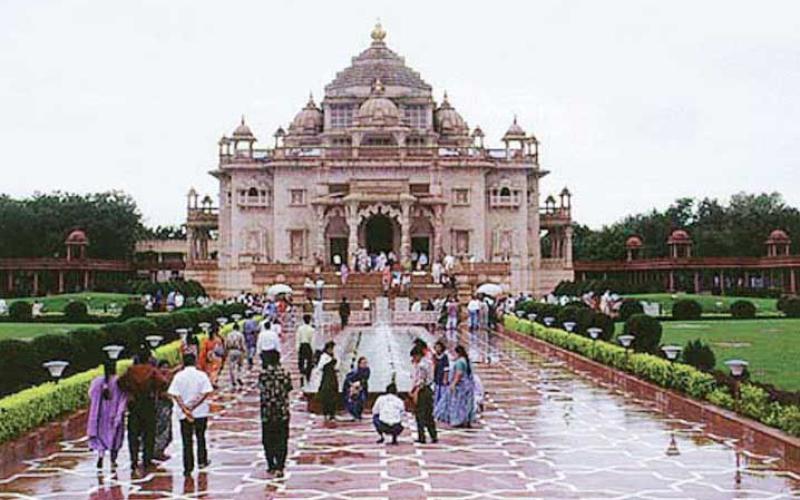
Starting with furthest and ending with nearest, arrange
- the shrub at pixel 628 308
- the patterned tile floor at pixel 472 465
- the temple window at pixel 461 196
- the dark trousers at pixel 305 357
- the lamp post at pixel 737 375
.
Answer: the temple window at pixel 461 196
the shrub at pixel 628 308
the dark trousers at pixel 305 357
the lamp post at pixel 737 375
the patterned tile floor at pixel 472 465

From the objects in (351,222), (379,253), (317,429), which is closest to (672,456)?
(317,429)

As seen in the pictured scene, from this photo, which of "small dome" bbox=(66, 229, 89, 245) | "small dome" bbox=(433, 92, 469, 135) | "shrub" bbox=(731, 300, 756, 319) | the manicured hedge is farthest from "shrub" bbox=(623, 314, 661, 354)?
"small dome" bbox=(433, 92, 469, 135)

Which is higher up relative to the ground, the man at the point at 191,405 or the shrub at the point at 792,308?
the shrub at the point at 792,308

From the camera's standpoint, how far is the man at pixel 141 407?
43.9ft

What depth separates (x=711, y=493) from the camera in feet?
38.7

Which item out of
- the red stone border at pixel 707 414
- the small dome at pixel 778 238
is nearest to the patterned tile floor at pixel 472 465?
the red stone border at pixel 707 414

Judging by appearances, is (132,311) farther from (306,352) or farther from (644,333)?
(644,333)

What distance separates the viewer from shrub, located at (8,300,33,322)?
41.3 m

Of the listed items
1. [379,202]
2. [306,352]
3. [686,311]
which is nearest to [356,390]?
[306,352]

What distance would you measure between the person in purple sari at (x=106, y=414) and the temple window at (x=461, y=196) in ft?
175

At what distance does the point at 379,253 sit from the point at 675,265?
15940mm

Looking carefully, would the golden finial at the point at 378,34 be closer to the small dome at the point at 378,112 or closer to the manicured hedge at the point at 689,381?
the small dome at the point at 378,112

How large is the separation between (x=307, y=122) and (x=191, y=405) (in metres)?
61.8

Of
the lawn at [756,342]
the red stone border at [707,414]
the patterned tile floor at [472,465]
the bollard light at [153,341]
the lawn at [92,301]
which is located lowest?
the patterned tile floor at [472,465]
